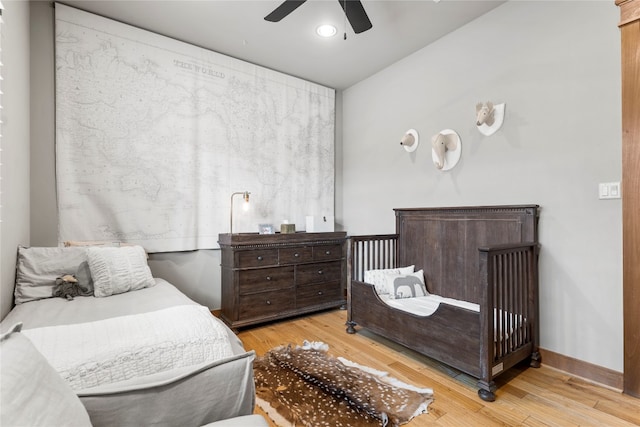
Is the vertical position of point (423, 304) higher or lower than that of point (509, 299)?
lower

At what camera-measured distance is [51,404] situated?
0.59 m

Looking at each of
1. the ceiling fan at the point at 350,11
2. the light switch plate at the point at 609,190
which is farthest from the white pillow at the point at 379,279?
the ceiling fan at the point at 350,11

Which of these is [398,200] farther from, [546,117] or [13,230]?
[13,230]

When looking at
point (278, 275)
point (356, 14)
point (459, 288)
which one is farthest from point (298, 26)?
point (459, 288)

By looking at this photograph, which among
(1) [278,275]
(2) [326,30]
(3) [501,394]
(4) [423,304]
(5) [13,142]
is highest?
(2) [326,30]

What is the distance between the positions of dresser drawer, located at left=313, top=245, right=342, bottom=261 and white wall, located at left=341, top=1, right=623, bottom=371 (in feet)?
3.20

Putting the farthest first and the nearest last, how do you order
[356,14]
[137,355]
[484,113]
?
[484,113]
[356,14]
[137,355]

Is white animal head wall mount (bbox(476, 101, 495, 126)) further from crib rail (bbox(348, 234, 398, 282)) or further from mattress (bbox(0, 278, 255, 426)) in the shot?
mattress (bbox(0, 278, 255, 426))

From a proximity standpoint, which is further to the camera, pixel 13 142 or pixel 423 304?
pixel 423 304

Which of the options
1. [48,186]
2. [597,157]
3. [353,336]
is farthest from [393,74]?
[48,186]

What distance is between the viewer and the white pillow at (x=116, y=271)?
6.48 ft

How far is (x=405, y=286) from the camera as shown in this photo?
2.60 metres

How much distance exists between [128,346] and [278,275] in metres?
1.98

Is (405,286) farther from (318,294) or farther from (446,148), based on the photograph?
(446,148)
